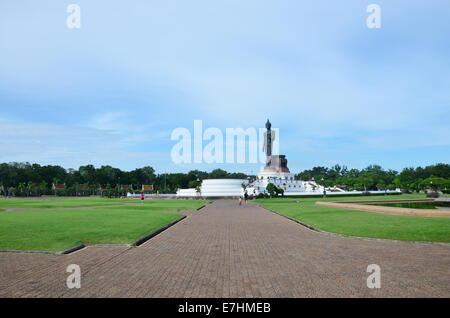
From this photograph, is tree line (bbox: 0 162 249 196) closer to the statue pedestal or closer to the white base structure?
the white base structure

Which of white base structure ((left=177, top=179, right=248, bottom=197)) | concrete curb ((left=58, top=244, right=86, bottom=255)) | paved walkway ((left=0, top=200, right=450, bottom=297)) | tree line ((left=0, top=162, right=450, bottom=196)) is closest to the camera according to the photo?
paved walkway ((left=0, top=200, right=450, bottom=297))

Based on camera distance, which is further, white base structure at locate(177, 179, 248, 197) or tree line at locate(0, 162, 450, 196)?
tree line at locate(0, 162, 450, 196)

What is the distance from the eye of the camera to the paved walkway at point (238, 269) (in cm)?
623

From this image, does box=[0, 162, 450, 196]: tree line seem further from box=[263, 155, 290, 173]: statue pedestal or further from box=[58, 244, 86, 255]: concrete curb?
box=[58, 244, 86, 255]: concrete curb

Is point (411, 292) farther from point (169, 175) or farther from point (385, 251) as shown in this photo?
point (169, 175)

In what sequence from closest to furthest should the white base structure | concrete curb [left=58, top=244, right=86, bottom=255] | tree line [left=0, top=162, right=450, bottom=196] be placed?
concrete curb [left=58, top=244, right=86, bottom=255] → the white base structure → tree line [left=0, top=162, right=450, bottom=196]

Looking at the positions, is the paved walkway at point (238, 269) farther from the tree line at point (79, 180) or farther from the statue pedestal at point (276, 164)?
the statue pedestal at point (276, 164)

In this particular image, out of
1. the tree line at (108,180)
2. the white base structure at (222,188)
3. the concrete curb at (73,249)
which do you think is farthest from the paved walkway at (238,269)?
the tree line at (108,180)

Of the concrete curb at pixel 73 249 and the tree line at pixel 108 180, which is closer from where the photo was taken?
the concrete curb at pixel 73 249

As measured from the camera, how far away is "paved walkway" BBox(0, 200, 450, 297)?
20.5 ft

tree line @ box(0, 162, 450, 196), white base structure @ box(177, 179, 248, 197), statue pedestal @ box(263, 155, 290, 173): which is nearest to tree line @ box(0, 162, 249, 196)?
tree line @ box(0, 162, 450, 196)

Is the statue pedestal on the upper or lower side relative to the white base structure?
upper

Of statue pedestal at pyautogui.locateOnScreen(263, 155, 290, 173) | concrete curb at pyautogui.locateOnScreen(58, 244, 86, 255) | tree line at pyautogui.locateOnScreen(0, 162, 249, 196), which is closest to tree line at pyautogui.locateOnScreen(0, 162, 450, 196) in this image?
tree line at pyautogui.locateOnScreen(0, 162, 249, 196)
